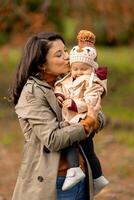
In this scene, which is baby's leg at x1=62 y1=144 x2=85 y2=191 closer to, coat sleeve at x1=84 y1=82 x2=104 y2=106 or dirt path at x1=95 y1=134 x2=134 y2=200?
coat sleeve at x1=84 y1=82 x2=104 y2=106

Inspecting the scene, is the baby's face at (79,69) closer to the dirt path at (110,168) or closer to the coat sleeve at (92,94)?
the coat sleeve at (92,94)

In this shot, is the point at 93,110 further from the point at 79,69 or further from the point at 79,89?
the point at 79,69

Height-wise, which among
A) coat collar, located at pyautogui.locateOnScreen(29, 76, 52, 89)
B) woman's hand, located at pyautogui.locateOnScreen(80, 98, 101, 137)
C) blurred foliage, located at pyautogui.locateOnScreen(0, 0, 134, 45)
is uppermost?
blurred foliage, located at pyautogui.locateOnScreen(0, 0, 134, 45)

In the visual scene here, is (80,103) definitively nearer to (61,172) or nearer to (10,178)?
(61,172)

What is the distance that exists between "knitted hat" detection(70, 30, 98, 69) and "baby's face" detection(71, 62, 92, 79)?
0.08 ft

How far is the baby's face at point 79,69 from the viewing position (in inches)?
198

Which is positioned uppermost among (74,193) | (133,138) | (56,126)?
(56,126)

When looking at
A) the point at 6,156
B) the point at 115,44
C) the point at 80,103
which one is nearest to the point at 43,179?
the point at 80,103

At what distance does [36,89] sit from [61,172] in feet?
1.82

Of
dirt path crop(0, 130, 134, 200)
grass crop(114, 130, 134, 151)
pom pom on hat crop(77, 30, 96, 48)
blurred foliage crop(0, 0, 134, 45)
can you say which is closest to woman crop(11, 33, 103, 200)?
pom pom on hat crop(77, 30, 96, 48)

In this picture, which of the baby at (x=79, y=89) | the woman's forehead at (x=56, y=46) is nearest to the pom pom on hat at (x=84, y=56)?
the baby at (x=79, y=89)

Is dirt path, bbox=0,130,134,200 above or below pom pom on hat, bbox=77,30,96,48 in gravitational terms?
below

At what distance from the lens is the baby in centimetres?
495

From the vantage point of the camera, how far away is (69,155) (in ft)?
16.3
